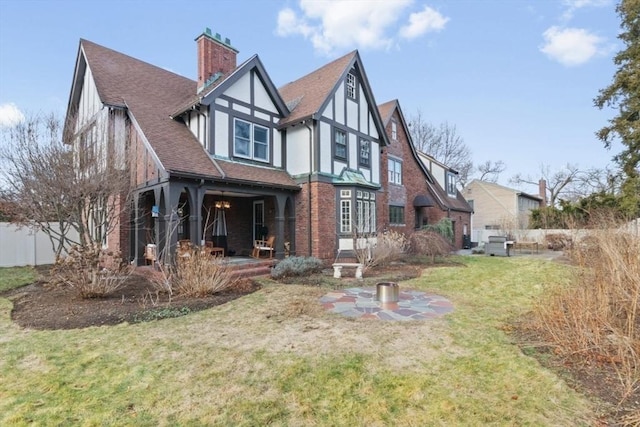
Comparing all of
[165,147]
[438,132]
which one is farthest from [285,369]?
[438,132]

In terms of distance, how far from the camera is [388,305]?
6777 millimetres

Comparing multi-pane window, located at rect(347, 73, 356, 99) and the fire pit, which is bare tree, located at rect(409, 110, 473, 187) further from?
the fire pit

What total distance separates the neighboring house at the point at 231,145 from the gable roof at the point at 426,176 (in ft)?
10.6

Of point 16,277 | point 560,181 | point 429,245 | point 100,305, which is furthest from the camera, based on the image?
point 560,181

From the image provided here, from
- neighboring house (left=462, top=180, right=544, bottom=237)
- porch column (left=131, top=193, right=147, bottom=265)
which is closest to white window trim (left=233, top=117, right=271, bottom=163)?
porch column (left=131, top=193, right=147, bottom=265)

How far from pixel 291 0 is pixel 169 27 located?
5211mm

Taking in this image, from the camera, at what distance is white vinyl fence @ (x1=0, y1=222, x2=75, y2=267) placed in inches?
538

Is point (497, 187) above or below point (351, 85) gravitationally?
below

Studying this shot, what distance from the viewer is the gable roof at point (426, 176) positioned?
1888cm

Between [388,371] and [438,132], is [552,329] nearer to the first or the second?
[388,371]

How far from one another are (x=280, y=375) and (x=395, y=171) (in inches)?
667

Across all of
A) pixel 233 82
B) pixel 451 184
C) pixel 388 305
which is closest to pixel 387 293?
pixel 388 305

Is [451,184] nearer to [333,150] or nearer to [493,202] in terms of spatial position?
[493,202]

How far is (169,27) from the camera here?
507 inches
